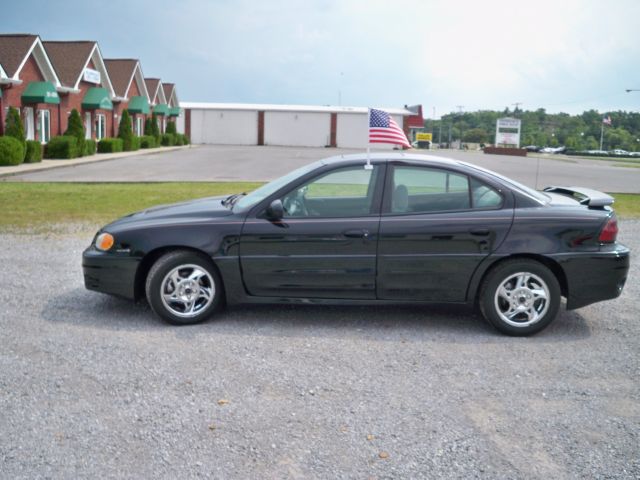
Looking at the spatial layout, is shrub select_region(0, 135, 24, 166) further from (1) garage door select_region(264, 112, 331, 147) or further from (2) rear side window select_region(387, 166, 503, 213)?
(1) garage door select_region(264, 112, 331, 147)

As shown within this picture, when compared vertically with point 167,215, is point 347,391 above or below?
below

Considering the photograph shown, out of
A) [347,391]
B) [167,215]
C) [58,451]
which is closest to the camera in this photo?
[58,451]

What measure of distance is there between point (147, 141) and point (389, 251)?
160 ft

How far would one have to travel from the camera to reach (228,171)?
28.4m

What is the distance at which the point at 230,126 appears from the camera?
75875 millimetres

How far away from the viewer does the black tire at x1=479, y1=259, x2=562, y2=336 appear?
5.88 meters

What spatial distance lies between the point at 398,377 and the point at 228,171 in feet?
79.4

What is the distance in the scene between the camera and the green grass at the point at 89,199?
1257 cm

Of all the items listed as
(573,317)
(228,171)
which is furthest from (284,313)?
(228,171)

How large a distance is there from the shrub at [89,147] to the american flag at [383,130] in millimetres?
33729

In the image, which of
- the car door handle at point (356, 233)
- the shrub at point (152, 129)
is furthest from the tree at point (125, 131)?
the car door handle at point (356, 233)

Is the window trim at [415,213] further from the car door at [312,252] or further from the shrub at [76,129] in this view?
the shrub at [76,129]

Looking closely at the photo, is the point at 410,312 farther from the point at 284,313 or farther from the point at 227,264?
the point at 227,264

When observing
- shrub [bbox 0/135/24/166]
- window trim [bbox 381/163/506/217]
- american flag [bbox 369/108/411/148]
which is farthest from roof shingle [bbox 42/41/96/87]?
window trim [bbox 381/163/506/217]
